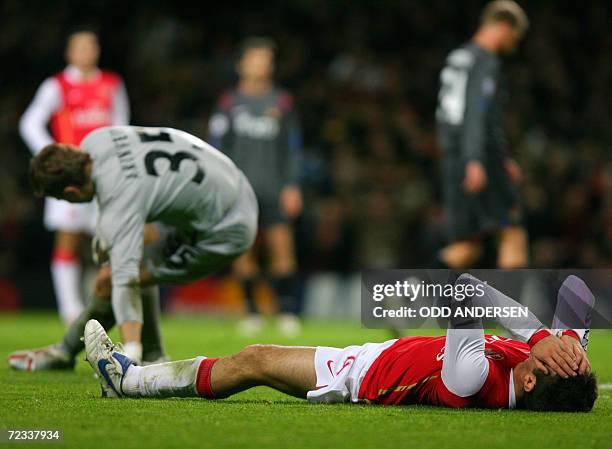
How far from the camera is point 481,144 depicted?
8109mm

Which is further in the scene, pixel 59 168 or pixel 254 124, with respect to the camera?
pixel 254 124

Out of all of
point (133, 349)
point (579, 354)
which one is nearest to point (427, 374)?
point (579, 354)

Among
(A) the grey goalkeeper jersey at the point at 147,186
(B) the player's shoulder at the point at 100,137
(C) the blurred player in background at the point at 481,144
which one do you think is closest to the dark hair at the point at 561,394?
(A) the grey goalkeeper jersey at the point at 147,186

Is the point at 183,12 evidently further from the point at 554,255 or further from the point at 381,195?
the point at 554,255

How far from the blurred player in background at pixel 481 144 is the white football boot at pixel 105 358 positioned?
3.74 meters

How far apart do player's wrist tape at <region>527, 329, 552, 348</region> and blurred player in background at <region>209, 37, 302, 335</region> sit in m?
6.24

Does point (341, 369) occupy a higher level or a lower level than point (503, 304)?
lower

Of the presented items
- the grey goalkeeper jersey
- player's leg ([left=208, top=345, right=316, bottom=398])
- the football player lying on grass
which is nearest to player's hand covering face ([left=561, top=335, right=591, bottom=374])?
the football player lying on grass

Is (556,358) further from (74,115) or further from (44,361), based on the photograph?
(74,115)

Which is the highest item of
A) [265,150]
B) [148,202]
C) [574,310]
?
[265,150]

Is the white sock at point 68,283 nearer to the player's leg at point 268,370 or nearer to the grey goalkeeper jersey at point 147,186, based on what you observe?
the grey goalkeeper jersey at point 147,186

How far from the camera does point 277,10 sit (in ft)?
55.7

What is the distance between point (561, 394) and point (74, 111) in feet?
21.5

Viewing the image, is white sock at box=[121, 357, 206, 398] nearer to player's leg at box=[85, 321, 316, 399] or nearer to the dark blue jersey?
player's leg at box=[85, 321, 316, 399]
